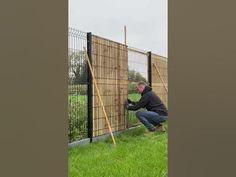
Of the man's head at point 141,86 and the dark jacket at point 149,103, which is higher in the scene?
the man's head at point 141,86

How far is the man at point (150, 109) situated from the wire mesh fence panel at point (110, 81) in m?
0.25

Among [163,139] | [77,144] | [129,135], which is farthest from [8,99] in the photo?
[129,135]

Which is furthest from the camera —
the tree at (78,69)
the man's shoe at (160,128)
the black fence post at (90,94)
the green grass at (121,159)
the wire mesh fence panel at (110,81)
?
the man's shoe at (160,128)

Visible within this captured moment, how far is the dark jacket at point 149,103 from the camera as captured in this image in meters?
Answer: 6.50

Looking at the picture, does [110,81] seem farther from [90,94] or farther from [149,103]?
[149,103]

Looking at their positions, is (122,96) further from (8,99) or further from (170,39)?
(8,99)

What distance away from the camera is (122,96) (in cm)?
674

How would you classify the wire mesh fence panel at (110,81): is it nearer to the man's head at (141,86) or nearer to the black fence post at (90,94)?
the black fence post at (90,94)

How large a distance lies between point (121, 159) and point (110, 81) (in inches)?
84.4

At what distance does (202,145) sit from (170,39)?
1.59 ft

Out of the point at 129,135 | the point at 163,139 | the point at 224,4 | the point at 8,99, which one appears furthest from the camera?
the point at 129,135

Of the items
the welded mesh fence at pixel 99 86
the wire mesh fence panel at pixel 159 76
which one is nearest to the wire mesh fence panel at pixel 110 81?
the welded mesh fence at pixel 99 86

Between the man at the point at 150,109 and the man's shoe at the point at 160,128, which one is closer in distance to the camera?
the man at the point at 150,109

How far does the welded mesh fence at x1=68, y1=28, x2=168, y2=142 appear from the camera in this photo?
17.3 feet
